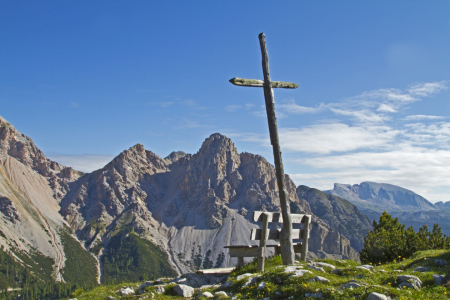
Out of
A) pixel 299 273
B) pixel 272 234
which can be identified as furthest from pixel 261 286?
pixel 272 234

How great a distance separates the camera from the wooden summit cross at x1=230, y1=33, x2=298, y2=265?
16.3 metres

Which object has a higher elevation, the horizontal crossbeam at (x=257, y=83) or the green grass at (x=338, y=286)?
the horizontal crossbeam at (x=257, y=83)

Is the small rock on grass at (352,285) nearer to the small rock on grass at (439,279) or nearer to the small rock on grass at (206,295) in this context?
the small rock on grass at (439,279)

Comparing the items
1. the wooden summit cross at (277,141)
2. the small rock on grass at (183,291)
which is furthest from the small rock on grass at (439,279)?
the small rock on grass at (183,291)

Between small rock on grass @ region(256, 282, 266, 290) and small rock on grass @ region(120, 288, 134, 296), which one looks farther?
small rock on grass @ region(120, 288, 134, 296)

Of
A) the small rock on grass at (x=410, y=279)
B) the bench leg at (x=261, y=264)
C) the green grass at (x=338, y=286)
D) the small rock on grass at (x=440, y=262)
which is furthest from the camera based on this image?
the bench leg at (x=261, y=264)

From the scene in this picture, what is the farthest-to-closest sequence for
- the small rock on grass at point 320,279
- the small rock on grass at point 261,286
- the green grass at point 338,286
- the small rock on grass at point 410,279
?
1. the small rock on grass at point 261,286
2. the small rock on grass at point 320,279
3. the small rock on grass at point 410,279
4. the green grass at point 338,286

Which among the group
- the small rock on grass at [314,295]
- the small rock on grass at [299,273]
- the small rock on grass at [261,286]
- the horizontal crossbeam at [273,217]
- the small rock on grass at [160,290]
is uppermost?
the horizontal crossbeam at [273,217]

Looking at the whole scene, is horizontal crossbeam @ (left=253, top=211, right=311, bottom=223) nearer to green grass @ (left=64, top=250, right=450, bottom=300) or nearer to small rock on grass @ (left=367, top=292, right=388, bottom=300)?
green grass @ (left=64, top=250, right=450, bottom=300)

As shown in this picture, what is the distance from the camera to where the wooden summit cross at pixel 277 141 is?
16.3 m

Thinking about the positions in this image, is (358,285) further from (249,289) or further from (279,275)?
(249,289)

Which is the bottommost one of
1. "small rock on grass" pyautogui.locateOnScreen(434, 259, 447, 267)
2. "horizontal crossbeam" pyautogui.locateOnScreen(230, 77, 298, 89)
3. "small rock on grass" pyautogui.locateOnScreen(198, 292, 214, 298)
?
"small rock on grass" pyautogui.locateOnScreen(198, 292, 214, 298)

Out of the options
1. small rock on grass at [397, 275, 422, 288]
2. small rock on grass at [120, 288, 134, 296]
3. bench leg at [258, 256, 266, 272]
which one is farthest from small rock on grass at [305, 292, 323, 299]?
small rock on grass at [120, 288, 134, 296]

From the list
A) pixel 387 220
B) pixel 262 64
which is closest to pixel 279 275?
pixel 262 64
